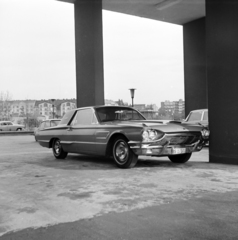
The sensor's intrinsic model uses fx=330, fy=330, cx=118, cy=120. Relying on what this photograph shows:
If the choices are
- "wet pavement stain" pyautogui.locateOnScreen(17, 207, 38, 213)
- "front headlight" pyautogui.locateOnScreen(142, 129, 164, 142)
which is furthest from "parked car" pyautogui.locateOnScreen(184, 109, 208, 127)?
"wet pavement stain" pyautogui.locateOnScreen(17, 207, 38, 213)

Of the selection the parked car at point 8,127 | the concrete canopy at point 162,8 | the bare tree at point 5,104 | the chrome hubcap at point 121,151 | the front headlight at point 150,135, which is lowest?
the parked car at point 8,127

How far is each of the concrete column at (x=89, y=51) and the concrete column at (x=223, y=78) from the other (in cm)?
707

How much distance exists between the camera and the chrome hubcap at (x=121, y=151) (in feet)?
22.8

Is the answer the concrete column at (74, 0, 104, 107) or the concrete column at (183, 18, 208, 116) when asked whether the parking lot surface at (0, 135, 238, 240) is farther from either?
the concrete column at (183, 18, 208, 116)

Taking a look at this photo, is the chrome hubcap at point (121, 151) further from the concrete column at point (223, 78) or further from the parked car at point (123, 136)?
the concrete column at point (223, 78)

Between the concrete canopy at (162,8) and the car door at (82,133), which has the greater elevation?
the concrete canopy at (162,8)

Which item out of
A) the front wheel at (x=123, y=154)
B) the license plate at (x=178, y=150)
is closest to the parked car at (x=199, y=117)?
the license plate at (x=178, y=150)

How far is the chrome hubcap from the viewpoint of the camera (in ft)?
22.8

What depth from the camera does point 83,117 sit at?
8.43m

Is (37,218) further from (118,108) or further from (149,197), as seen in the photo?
(118,108)

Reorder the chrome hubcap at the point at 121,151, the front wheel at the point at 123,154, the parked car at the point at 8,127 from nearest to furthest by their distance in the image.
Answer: the front wheel at the point at 123,154
the chrome hubcap at the point at 121,151
the parked car at the point at 8,127

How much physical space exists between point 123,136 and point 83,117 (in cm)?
178

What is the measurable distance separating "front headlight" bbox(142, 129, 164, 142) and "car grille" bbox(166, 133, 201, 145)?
21 centimetres

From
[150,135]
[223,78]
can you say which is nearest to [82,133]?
[150,135]
